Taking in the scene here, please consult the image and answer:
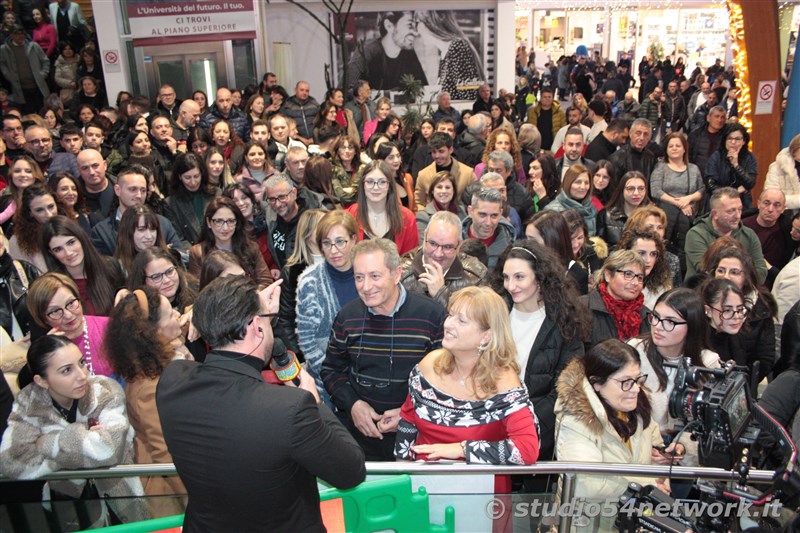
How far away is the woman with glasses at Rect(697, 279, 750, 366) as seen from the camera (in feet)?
11.8

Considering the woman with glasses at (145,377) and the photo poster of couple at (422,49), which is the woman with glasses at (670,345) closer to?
the woman with glasses at (145,377)

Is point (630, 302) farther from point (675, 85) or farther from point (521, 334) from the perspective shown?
point (675, 85)

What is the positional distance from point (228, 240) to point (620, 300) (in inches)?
97.6

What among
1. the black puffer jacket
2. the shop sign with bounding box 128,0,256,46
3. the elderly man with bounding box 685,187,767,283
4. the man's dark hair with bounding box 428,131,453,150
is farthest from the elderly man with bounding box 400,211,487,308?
the shop sign with bounding box 128,0,256,46

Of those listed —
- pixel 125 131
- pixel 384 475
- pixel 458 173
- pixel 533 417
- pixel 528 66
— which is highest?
pixel 528 66

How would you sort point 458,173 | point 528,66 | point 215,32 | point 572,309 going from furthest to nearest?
point 528,66 < point 215,32 < point 458,173 < point 572,309

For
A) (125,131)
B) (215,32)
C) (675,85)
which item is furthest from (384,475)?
(675,85)

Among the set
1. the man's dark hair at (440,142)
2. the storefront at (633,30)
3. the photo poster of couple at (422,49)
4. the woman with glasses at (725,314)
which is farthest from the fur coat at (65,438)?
the storefront at (633,30)

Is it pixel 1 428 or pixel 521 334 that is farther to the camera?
pixel 521 334

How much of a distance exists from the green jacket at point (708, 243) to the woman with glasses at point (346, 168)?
2.67 meters

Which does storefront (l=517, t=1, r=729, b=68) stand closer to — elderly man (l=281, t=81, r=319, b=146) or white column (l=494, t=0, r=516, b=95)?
white column (l=494, t=0, r=516, b=95)

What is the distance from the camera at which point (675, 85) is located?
12062 mm

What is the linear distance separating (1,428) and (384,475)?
60.0 inches

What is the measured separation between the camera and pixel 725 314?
11.8ft
